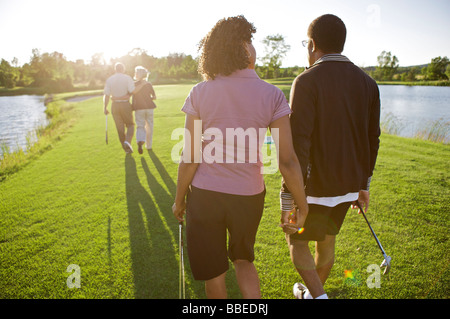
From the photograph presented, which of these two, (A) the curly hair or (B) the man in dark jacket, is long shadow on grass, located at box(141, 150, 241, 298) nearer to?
(B) the man in dark jacket

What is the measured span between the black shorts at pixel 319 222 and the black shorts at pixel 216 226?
1.67 feet

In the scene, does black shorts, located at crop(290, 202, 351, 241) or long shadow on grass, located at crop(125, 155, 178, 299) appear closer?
black shorts, located at crop(290, 202, 351, 241)

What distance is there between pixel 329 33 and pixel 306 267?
188 cm

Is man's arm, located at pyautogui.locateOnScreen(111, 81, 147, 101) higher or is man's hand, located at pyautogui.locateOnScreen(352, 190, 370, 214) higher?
man's arm, located at pyautogui.locateOnScreen(111, 81, 147, 101)

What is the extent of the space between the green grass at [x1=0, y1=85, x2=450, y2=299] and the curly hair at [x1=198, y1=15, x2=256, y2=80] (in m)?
2.33

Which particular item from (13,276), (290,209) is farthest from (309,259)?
(13,276)

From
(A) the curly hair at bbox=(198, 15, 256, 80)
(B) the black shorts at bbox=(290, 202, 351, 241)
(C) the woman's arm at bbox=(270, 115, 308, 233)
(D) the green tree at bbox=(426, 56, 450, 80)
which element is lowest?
(B) the black shorts at bbox=(290, 202, 351, 241)

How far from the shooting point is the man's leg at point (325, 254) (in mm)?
2288

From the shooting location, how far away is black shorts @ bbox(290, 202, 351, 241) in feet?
6.84

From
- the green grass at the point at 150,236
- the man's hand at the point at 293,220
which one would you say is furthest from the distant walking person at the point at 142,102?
the man's hand at the point at 293,220

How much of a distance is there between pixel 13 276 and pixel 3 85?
80540mm

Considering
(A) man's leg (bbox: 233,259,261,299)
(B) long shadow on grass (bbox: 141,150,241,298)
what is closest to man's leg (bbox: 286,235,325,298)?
(A) man's leg (bbox: 233,259,261,299)

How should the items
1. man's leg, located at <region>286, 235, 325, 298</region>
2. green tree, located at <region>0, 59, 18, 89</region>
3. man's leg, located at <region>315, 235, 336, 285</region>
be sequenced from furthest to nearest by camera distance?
green tree, located at <region>0, 59, 18, 89</region>
man's leg, located at <region>315, 235, 336, 285</region>
man's leg, located at <region>286, 235, 325, 298</region>

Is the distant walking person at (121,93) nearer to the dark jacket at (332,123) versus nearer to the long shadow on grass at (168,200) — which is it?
the long shadow on grass at (168,200)
